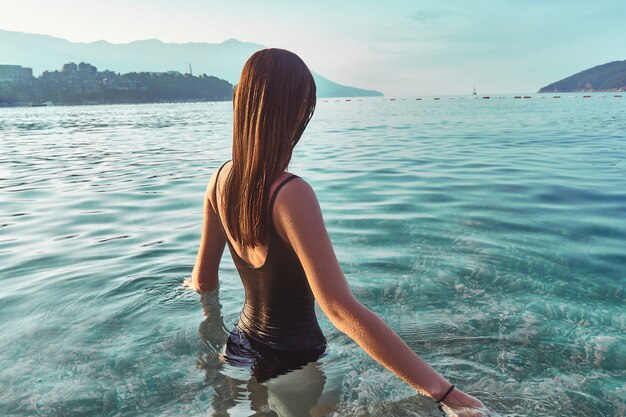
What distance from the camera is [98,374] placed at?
11.6 feet

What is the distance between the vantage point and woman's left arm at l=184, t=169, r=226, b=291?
286 cm

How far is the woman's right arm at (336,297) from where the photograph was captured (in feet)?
6.72

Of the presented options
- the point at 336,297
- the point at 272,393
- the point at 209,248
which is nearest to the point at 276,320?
the point at 272,393

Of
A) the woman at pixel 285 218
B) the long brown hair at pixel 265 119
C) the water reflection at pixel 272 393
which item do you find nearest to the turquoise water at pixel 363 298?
the water reflection at pixel 272 393

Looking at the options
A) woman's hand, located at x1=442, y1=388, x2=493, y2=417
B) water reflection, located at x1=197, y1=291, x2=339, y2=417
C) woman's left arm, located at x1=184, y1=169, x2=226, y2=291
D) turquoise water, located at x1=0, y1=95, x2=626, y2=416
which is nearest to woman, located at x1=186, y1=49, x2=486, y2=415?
woman's hand, located at x1=442, y1=388, x2=493, y2=417

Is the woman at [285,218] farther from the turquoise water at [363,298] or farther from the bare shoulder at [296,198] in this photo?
the turquoise water at [363,298]

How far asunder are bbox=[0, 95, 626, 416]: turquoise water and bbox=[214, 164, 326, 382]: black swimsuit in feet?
0.53

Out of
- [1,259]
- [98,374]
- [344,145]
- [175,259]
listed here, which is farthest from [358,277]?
[344,145]

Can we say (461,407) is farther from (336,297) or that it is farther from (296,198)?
(296,198)

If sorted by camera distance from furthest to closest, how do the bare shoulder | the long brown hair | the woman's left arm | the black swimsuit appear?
the woman's left arm < the black swimsuit < the long brown hair < the bare shoulder

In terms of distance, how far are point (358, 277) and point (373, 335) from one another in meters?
3.54

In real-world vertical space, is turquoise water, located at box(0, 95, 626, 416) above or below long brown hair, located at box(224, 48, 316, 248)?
below

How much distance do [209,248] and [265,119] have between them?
1.26 m

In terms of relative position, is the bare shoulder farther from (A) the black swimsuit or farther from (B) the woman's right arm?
(A) the black swimsuit
